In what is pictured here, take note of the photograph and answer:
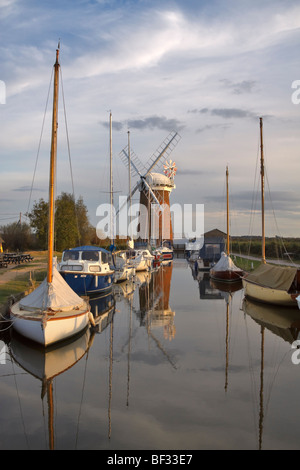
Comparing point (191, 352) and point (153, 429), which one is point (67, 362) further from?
point (153, 429)

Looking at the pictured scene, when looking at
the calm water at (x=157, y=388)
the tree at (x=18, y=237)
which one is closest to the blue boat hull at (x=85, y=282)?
the calm water at (x=157, y=388)

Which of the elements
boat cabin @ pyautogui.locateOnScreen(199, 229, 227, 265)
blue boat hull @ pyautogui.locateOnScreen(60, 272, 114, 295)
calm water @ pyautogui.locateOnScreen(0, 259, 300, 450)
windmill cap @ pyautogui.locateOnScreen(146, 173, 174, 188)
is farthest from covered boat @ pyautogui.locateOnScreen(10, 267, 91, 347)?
windmill cap @ pyautogui.locateOnScreen(146, 173, 174, 188)

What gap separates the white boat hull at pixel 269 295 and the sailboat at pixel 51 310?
1053 cm

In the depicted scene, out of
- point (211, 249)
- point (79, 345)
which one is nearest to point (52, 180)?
point (79, 345)

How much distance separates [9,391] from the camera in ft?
33.5

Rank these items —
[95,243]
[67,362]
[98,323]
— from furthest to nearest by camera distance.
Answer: [95,243], [98,323], [67,362]

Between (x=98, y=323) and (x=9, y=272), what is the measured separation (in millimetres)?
15392

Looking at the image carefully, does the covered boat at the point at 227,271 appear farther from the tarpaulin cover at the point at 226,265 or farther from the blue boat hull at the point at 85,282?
the blue boat hull at the point at 85,282

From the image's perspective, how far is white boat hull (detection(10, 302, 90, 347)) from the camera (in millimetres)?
12945

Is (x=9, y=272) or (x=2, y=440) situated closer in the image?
(x=2, y=440)

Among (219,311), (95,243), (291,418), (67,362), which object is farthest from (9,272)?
(95,243)

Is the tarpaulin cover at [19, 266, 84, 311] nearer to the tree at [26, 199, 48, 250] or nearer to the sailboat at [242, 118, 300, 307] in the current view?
the sailboat at [242, 118, 300, 307]

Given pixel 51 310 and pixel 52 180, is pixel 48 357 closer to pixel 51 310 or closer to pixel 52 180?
pixel 51 310

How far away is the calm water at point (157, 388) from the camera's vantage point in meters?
7.84
